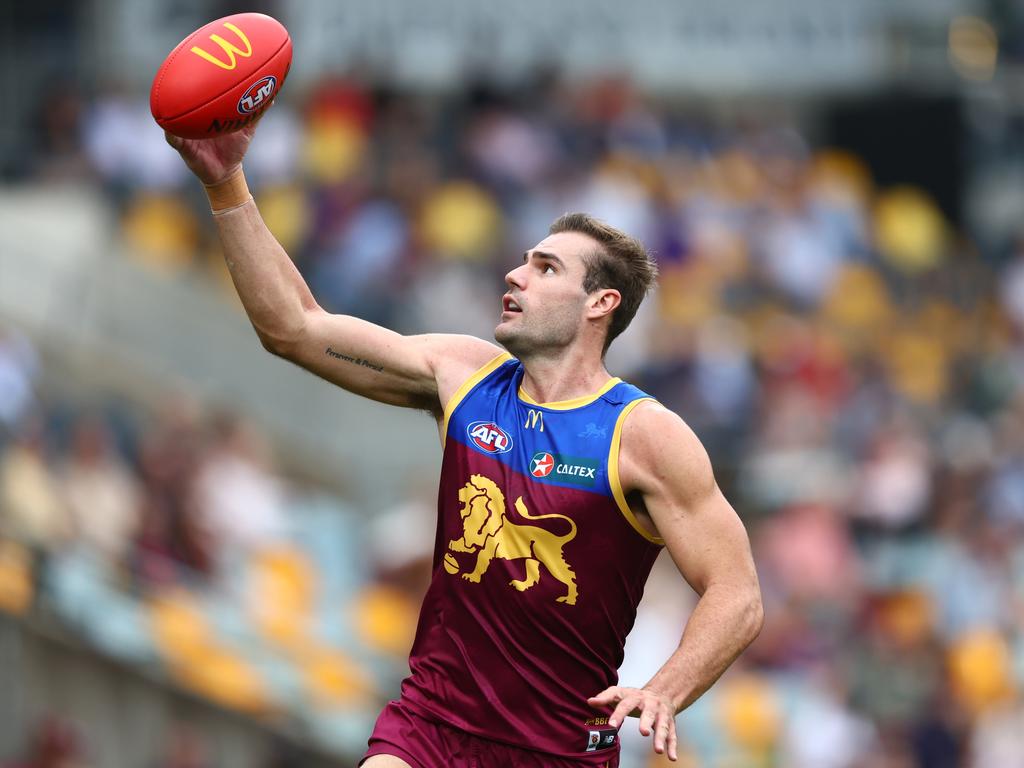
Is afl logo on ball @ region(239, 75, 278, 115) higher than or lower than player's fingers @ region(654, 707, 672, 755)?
higher

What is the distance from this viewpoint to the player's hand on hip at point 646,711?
5449 mm

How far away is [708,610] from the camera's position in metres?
5.89

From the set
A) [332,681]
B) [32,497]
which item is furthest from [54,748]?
[332,681]

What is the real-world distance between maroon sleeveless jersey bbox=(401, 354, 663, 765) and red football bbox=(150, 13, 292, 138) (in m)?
1.26

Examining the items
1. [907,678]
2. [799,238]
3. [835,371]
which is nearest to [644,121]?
[799,238]

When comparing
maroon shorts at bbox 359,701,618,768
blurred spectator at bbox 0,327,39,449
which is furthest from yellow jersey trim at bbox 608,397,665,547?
blurred spectator at bbox 0,327,39,449

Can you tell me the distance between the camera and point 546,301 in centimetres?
625

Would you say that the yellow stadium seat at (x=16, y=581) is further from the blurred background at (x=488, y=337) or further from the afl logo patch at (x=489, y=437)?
the afl logo patch at (x=489, y=437)

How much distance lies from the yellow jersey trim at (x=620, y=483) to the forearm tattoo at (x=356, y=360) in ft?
2.63

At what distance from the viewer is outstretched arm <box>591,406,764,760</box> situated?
586cm

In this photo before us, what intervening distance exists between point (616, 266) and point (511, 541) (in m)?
0.97

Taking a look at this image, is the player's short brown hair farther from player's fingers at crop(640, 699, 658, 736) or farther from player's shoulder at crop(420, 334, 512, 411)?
player's fingers at crop(640, 699, 658, 736)

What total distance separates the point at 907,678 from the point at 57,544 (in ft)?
16.9

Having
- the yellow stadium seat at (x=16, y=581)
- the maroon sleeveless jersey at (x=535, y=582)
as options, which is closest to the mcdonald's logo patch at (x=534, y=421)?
the maroon sleeveless jersey at (x=535, y=582)
